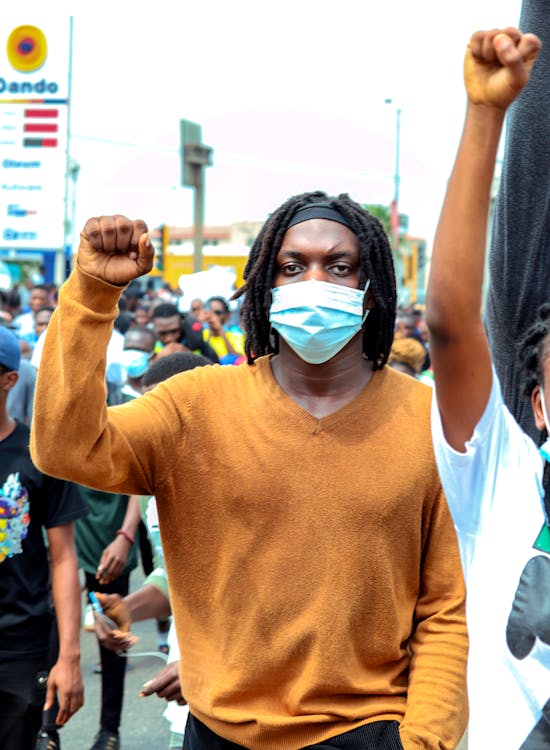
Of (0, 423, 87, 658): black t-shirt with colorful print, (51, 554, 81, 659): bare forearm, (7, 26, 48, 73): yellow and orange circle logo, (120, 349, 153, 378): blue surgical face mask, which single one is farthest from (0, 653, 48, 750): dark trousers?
(7, 26, 48, 73): yellow and orange circle logo

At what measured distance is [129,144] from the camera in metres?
49.5

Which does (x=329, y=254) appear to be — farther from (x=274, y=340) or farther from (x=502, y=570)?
(x=502, y=570)

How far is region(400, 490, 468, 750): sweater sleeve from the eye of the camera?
9.18 feet

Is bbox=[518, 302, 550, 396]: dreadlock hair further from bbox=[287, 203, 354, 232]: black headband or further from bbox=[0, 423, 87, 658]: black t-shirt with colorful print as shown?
bbox=[0, 423, 87, 658]: black t-shirt with colorful print

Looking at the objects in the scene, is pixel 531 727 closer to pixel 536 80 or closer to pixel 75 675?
pixel 536 80

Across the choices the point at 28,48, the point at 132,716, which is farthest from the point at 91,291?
the point at 28,48

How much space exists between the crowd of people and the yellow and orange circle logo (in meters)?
10.3

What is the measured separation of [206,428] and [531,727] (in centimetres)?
103

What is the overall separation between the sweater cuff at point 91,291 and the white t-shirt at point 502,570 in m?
0.70

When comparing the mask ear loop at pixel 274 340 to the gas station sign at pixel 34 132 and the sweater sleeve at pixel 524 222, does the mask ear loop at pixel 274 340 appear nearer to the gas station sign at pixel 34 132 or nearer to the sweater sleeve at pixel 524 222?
the sweater sleeve at pixel 524 222

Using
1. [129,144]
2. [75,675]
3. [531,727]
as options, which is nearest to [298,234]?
[531,727]

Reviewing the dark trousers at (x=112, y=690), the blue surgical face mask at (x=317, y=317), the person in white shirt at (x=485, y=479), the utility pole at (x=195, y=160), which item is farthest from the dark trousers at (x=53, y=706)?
the utility pole at (x=195, y=160)

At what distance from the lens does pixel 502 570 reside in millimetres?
2189

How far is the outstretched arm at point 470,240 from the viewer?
6.25 feet
